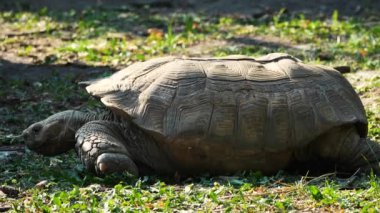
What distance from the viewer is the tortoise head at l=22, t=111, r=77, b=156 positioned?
6.20 m

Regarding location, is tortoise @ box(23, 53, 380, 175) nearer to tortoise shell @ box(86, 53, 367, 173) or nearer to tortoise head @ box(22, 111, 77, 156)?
tortoise shell @ box(86, 53, 367, 173)

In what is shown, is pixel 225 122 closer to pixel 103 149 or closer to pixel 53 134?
pixel 103 149

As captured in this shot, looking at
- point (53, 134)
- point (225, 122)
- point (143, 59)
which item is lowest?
point (143, 59)

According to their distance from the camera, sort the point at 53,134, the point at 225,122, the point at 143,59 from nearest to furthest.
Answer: the point at 225,122
the point at 53,134
the point at 143,59

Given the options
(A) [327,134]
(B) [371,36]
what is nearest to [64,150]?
(A) [327,134]

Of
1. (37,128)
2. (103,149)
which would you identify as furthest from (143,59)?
(103,149)

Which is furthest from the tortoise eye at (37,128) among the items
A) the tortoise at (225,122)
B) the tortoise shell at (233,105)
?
the tortoise shell at (233,105)

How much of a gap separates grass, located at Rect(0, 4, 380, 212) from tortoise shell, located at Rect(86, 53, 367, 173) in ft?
0.86

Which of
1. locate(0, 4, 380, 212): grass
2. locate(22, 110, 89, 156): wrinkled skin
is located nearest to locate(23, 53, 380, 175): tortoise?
locate(0, 4, 380, 212): grass

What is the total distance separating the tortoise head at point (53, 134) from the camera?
6203mm

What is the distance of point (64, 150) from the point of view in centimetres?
630

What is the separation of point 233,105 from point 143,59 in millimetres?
4210

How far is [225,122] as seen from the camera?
220 inches

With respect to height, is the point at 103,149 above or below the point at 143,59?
above
